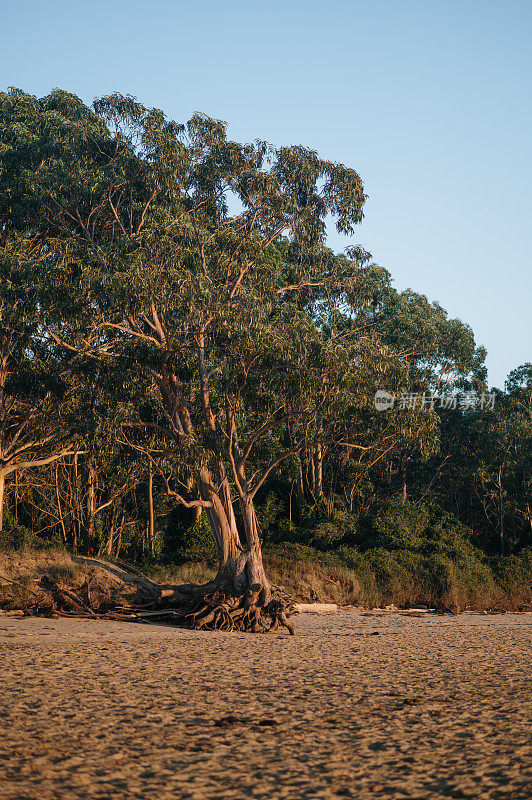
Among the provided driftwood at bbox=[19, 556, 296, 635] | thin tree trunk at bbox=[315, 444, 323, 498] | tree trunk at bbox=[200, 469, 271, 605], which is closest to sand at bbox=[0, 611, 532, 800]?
driftwood at bbox=[19, 556, 296, 635]

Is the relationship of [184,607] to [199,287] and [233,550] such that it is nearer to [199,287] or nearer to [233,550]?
[233,550]

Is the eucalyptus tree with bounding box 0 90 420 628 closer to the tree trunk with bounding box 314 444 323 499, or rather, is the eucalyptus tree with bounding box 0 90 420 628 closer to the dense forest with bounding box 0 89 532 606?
the dense forest with bounding box 0 89 532 606

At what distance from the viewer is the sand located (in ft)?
18.5

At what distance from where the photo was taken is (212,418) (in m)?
20.9

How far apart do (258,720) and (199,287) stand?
45.7 feet

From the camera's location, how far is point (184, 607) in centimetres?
1933

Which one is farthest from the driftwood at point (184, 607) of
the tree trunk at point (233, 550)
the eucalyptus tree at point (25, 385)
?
the eucalyptus tree at point (25, 385)

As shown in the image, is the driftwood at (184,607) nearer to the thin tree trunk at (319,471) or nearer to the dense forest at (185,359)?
the dense forest at (185,359)

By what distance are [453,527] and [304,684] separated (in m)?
28.3

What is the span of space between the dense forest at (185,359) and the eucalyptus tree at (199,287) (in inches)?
2.8

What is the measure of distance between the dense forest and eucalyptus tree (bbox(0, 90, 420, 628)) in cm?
7

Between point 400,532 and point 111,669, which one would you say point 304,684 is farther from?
point 400,532

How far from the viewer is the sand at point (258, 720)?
563cm

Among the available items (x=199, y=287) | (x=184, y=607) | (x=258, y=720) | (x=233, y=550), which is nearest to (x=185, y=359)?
(x=199, y=287)
